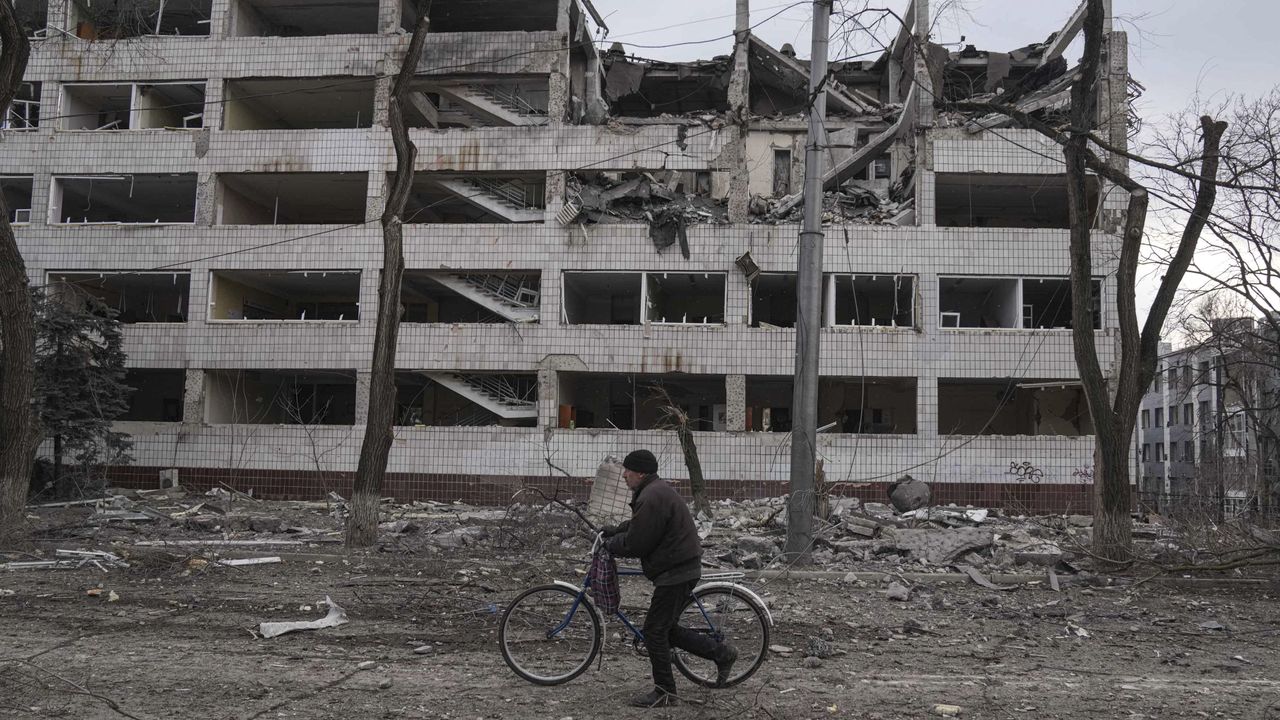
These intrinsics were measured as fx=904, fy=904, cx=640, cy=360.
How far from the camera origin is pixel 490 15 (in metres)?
27.7

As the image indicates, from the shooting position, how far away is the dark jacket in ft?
18.4

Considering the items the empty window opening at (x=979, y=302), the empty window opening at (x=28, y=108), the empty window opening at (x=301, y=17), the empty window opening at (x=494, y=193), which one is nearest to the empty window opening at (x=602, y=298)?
the empty window opening at (x=494, y=193)

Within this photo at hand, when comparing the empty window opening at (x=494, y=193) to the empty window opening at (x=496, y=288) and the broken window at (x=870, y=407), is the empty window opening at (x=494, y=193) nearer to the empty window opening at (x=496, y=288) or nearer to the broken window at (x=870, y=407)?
the empty window opening at (x=496, y=288)

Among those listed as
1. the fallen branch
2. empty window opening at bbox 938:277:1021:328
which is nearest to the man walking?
the fallen branch

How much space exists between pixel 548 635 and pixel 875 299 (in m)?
22.0

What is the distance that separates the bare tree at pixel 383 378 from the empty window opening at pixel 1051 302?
54.4 feet

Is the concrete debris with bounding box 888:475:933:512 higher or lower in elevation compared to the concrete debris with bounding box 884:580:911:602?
higher

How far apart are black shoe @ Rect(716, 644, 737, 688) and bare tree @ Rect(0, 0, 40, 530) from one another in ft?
38.0

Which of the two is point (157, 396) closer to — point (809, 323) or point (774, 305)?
point (774, 305)

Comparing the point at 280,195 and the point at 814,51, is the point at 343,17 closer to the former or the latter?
the point at 280,195

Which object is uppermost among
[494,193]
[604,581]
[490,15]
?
[490,15]

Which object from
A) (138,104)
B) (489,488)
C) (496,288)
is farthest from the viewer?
(138,104)

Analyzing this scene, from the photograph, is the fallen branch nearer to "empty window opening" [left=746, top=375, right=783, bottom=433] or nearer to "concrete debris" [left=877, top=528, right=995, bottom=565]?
"concrete debris" [left=877, top=528, right=995, bottom=565]

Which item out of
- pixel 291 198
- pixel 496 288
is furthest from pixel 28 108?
pixel 496 288
